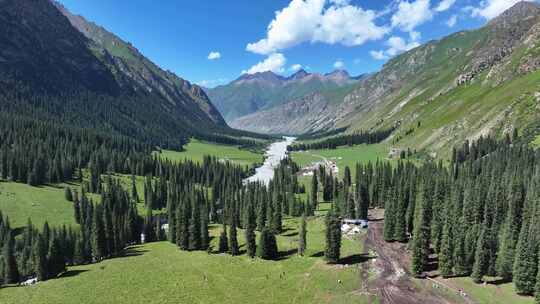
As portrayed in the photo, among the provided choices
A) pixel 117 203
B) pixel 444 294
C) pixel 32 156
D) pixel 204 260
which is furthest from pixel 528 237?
pixel 32 156

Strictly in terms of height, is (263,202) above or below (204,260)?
above

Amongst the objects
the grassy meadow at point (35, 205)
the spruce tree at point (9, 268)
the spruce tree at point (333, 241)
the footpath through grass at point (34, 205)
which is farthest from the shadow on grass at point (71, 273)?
the spruce tree at point (333, 241)

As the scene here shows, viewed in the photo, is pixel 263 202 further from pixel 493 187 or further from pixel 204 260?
pixel 493 187

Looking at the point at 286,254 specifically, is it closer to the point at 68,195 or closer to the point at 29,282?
the point at 29,282

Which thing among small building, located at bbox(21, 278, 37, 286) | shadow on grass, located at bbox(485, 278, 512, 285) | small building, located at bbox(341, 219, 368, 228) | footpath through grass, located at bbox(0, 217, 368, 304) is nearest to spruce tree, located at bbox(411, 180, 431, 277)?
shadow on grass, located at bbox(485, 278, 512, 285)

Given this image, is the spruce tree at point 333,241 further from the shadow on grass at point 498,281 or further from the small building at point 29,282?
the small building at point 29,282

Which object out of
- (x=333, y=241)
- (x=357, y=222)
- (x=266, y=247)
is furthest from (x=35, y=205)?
(x=357, y=222)
